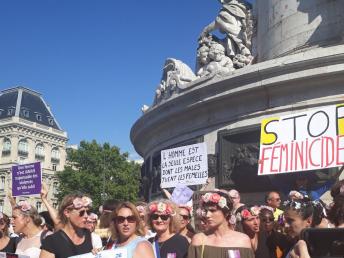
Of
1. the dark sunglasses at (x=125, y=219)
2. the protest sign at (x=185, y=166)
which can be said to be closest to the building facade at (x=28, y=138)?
the protest sign at (x=185, y=166)

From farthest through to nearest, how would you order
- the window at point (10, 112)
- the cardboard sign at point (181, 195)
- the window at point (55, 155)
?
the window at point (55, 155) → the window at point (10, 112) → the cardboard sign at point (181, 195)

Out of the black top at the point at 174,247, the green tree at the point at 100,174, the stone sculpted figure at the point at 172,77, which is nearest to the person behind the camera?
the black top at the point at 174,247

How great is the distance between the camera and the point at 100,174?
205 ft

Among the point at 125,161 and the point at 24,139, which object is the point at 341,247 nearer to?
the point at 125,161

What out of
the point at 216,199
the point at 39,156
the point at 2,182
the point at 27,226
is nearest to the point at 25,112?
the point at 39,156

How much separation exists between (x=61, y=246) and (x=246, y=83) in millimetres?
6748

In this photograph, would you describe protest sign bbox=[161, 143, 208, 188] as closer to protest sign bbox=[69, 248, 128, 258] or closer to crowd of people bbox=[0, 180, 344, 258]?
crowd of people bbox=[0, 180, 344, 258]

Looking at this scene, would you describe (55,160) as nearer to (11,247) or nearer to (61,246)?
(11,247)

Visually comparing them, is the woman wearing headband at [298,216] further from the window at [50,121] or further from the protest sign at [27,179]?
the window at [50,121]

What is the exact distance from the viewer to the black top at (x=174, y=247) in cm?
538

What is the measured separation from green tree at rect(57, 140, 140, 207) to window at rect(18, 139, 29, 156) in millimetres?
21192

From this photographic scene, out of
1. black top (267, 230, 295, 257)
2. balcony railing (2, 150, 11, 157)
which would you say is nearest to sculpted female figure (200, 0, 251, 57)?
black top (267, 230, 295, 257)

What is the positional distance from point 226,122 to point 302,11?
10.1ft

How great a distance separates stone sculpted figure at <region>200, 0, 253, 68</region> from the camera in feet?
46.8
